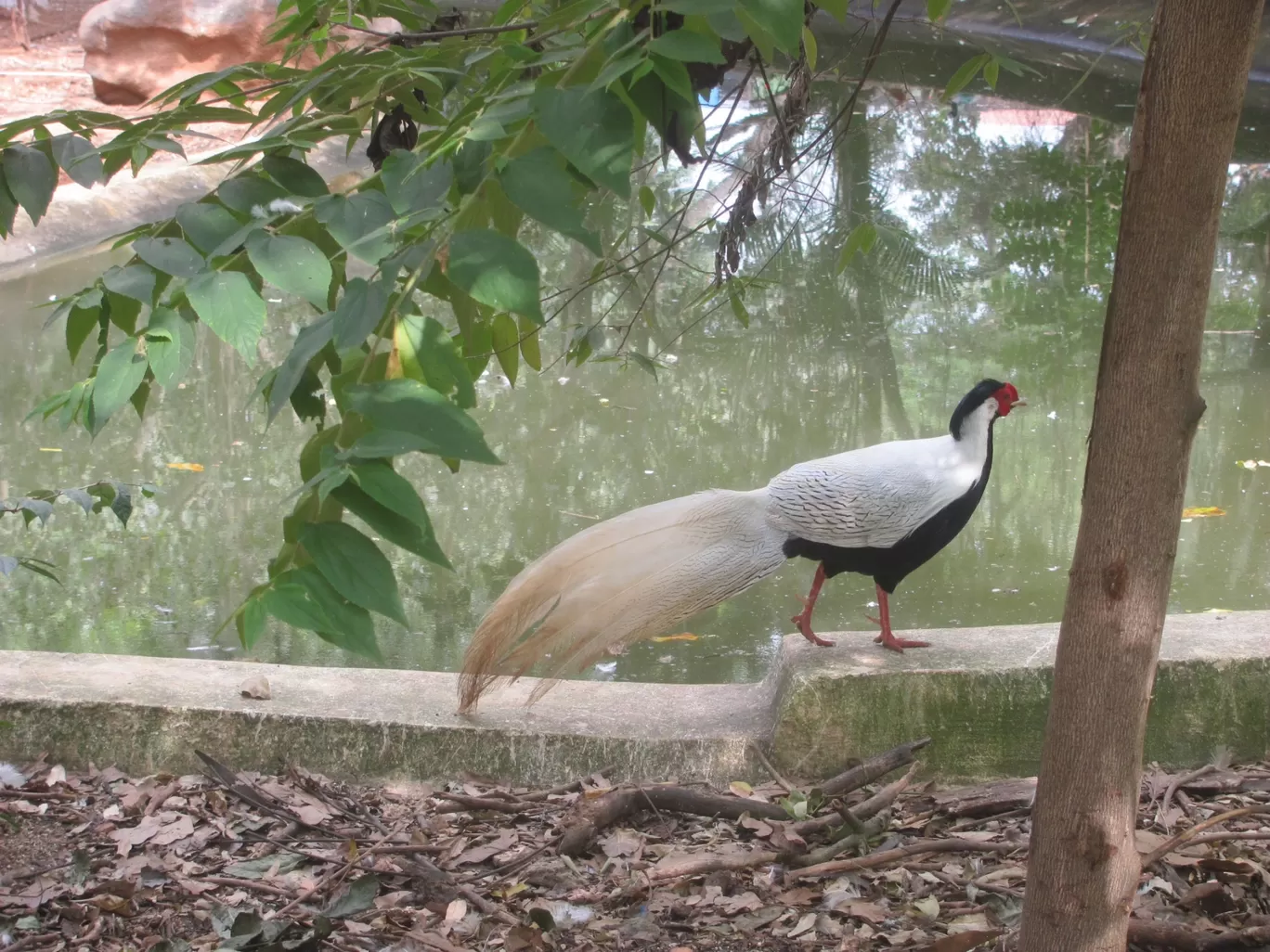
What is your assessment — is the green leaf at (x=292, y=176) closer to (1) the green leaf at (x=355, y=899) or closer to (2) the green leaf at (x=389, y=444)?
(2) the green leaf at (x=389, y=444)

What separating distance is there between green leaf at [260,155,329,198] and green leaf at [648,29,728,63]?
0.43m

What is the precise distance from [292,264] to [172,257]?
122mm

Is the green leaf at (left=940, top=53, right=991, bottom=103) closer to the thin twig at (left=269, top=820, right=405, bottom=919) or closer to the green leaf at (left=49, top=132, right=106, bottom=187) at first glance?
the green leaf at (left=49, top=132, right=106, bottom=187)

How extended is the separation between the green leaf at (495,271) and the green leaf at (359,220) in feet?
0.31

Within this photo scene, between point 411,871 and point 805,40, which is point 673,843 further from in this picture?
point 805,40

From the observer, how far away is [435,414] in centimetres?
88

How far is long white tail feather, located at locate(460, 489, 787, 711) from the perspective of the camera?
241cm

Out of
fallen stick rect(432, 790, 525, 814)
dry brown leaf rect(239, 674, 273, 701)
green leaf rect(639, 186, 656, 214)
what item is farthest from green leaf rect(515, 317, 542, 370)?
dry brown leaf rect(239, 674, 273, 701)

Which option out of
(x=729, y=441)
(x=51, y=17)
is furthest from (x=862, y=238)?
(x=51, y=17)

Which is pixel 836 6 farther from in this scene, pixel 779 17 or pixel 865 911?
pixel 865 911

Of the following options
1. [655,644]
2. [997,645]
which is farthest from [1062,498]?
[997,645]

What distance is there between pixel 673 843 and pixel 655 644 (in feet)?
5.98

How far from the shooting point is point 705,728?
8.64 feet

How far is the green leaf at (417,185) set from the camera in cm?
102
